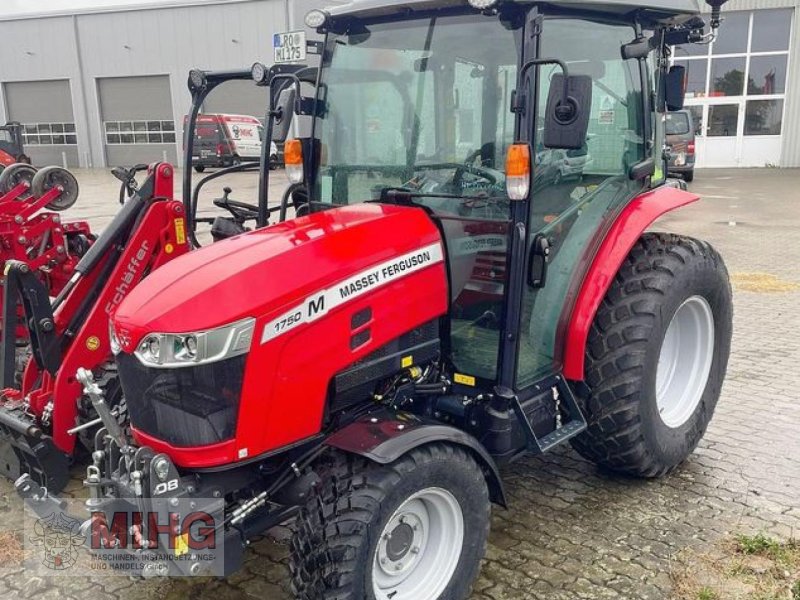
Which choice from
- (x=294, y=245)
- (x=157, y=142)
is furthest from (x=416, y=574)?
(x=157, y=142)

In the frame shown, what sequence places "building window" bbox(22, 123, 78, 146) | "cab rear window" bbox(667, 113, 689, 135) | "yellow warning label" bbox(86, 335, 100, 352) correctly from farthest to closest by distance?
"building window" bbox(22, 123, 78, 146), "cab rear window" bbox(667, 113, 689, 135), "yellow warning label" bbox(86, 335, 100, 352)

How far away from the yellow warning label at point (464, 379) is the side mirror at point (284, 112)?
1331 mm

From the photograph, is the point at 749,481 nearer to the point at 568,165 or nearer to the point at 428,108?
the point at 568,165

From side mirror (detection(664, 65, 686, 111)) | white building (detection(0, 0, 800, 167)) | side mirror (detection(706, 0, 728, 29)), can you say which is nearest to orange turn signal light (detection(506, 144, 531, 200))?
side mirror (detection(664, 65, 686, 111))

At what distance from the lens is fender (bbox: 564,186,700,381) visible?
3188mm

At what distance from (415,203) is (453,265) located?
313mm

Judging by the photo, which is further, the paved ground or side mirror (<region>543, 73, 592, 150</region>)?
the paved ground

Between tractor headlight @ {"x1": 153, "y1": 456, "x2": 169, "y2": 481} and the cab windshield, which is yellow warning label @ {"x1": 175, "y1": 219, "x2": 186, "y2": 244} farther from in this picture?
tractor headlight @ {"x1": 153, "y1": 456, "x2": 169, "y2": 481}

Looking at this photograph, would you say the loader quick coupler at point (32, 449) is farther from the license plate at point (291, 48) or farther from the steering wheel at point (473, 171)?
the license plate at point (291, 48)

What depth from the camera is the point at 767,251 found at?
33.2ft

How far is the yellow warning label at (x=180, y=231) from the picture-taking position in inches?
159

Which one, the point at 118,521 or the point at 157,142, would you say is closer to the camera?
the point at 118,521

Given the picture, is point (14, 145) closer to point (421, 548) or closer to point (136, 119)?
point (136, 119)

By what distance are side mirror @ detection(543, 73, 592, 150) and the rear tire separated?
1.05 metres
